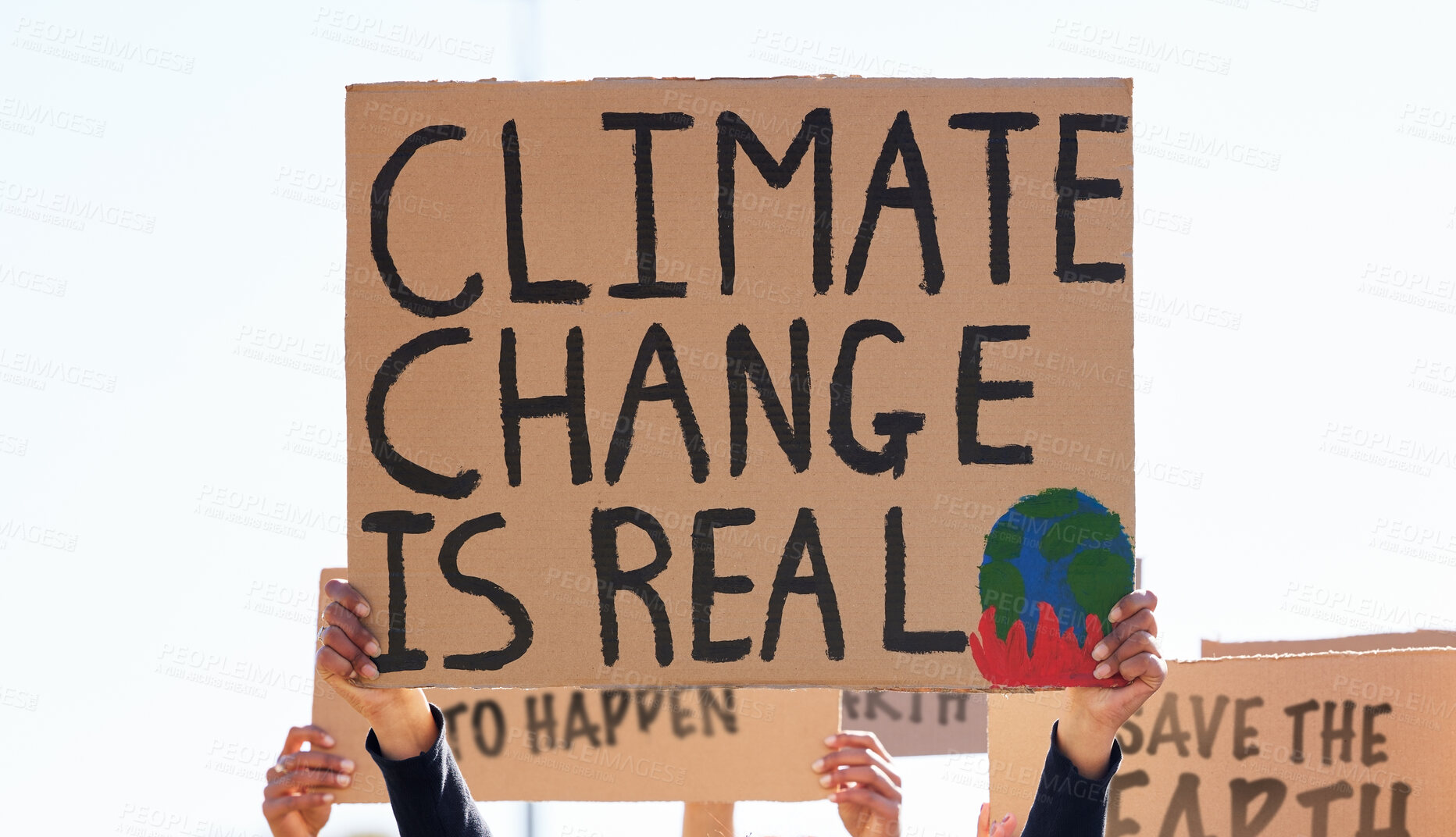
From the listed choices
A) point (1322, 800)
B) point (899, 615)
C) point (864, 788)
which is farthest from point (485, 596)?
point (1322, 800)

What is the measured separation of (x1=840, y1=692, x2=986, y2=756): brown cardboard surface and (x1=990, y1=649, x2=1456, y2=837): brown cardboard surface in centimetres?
176

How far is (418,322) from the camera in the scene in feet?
5.82

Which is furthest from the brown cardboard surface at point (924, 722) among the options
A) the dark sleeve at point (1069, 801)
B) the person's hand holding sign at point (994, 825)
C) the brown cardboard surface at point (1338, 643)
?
the dark sleeve at point (1069, 801)

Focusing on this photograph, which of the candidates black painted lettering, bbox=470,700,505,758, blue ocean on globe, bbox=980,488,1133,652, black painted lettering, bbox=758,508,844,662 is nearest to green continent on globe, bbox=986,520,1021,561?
blue ocean on globe, bbox=980,488,1133,652

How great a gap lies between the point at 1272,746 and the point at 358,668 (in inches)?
77.8

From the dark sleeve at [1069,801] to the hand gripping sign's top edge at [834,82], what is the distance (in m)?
1.02

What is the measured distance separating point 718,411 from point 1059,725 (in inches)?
29.3

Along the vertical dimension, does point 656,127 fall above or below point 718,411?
above

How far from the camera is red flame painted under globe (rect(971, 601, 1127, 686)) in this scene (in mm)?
1702

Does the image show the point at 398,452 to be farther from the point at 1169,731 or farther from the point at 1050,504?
the point at 1169,731

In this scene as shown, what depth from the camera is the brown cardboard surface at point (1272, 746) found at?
8.12 feet

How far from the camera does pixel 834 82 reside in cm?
180

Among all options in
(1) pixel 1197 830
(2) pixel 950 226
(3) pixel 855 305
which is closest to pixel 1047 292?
(2) pixel 950 226

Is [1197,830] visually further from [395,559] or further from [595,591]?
[395,559]
